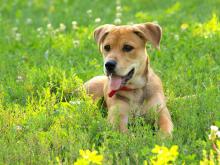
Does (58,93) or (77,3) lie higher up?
(77,3)

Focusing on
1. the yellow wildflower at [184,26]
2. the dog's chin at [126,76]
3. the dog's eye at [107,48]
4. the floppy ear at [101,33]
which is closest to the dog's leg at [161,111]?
the dog's chin at [126,76]

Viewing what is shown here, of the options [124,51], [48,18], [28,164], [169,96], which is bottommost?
[28,164]

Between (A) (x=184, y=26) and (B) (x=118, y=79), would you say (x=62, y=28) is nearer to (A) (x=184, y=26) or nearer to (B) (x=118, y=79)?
(A) (x=184, y=26)

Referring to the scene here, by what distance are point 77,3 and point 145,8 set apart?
1557 millimetres

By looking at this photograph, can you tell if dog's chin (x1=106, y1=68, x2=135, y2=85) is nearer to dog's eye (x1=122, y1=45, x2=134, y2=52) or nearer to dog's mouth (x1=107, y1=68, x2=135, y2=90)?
dog's mouth (x1=107, y1=68, x2=135, y2=90)

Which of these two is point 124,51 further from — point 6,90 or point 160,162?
point 160,162

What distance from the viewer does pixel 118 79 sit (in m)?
7.02

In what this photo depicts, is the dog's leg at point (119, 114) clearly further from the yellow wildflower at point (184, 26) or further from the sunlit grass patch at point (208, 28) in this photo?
the yellow wildflower at point (184, 26)

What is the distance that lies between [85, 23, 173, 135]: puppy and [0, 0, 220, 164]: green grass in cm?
24

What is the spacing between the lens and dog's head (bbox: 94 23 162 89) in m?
6.98

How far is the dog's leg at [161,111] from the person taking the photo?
646 cm

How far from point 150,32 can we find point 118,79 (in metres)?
0.65

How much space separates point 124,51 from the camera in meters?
7.11

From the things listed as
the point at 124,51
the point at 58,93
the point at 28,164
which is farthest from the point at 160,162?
the point at 58,93
